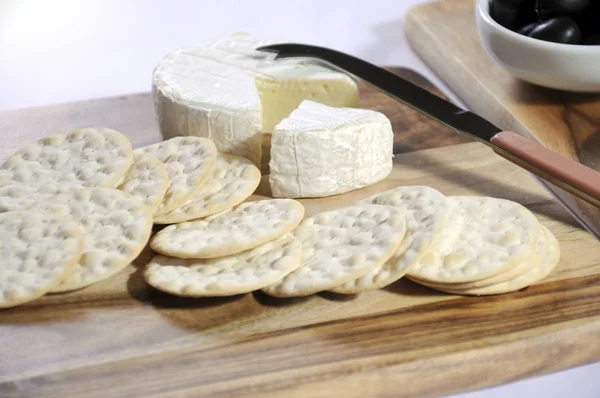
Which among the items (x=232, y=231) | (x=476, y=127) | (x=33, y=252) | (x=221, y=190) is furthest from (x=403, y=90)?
(x=33, y=252)

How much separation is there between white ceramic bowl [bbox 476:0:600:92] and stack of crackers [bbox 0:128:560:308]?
56cm

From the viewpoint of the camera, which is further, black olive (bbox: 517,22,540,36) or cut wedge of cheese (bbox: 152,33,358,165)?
black olive (bbox: 517,22,540,36)

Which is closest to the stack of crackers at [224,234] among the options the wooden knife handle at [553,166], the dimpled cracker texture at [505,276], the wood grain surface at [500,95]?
Answer: the dimpled cracker texture at [505,276]

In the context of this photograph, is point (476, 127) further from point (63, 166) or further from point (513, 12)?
point (63, 166)

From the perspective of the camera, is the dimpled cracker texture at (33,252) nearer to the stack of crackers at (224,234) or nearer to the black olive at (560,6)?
the stack of crackers at (224,234)

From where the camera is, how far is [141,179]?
1.82 metres

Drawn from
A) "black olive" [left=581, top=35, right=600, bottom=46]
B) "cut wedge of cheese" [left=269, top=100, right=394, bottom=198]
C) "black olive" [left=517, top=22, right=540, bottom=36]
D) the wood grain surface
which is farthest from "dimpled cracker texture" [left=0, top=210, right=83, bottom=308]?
"black olive" [left=581, top=35, right=600, bottom=46]

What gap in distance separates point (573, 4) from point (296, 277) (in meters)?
1.20

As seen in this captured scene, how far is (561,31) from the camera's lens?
210cm

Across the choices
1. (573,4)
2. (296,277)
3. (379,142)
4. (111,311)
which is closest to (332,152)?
(379,142)

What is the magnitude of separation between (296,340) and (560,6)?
1289mm

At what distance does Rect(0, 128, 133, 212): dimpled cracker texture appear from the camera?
5.89ft

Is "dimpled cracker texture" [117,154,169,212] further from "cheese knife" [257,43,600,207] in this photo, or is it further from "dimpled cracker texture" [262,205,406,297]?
"cheese knife" [257,43,600,207]

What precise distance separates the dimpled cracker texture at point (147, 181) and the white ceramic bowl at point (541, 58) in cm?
103
